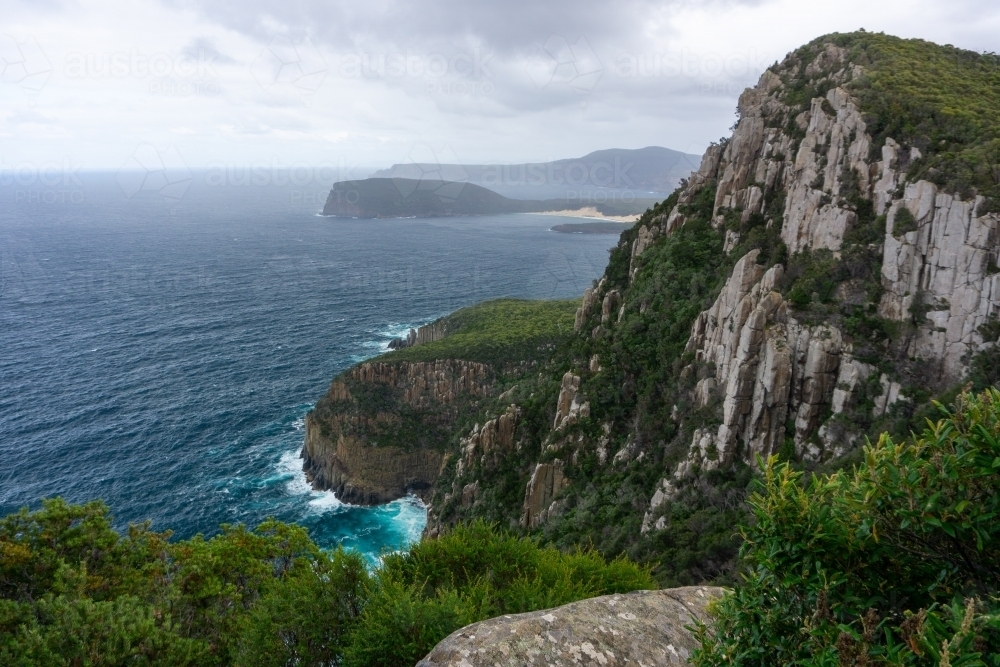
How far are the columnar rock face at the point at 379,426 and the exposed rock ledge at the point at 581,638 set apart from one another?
7549cm

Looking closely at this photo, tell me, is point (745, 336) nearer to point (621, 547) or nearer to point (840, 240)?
point (840, 240)

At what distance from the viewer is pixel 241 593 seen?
28672 millimetres

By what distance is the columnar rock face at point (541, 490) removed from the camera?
52312mm

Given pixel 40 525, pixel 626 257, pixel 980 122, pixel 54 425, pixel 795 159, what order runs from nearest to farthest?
1. pixel 40 525
2. pixel 980 122
3. pixel 795 159
4. pixel 626 257
5. pixel 54 425

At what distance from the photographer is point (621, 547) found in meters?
40.0

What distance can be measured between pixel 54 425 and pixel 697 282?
9318cm

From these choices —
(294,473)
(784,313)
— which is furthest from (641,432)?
(294,473)

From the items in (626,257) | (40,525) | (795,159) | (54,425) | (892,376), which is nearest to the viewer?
(40,525)

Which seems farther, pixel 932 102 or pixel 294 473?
pixel 294 473

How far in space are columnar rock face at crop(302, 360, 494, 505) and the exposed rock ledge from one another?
75.5m

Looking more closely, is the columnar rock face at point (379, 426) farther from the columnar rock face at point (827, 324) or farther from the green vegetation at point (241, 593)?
the green vegetation at point (241, 593)

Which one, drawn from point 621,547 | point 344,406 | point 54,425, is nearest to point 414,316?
point 344,406

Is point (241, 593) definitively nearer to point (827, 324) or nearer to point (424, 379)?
point (827, 324)

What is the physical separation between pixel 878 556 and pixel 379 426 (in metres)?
87.5
